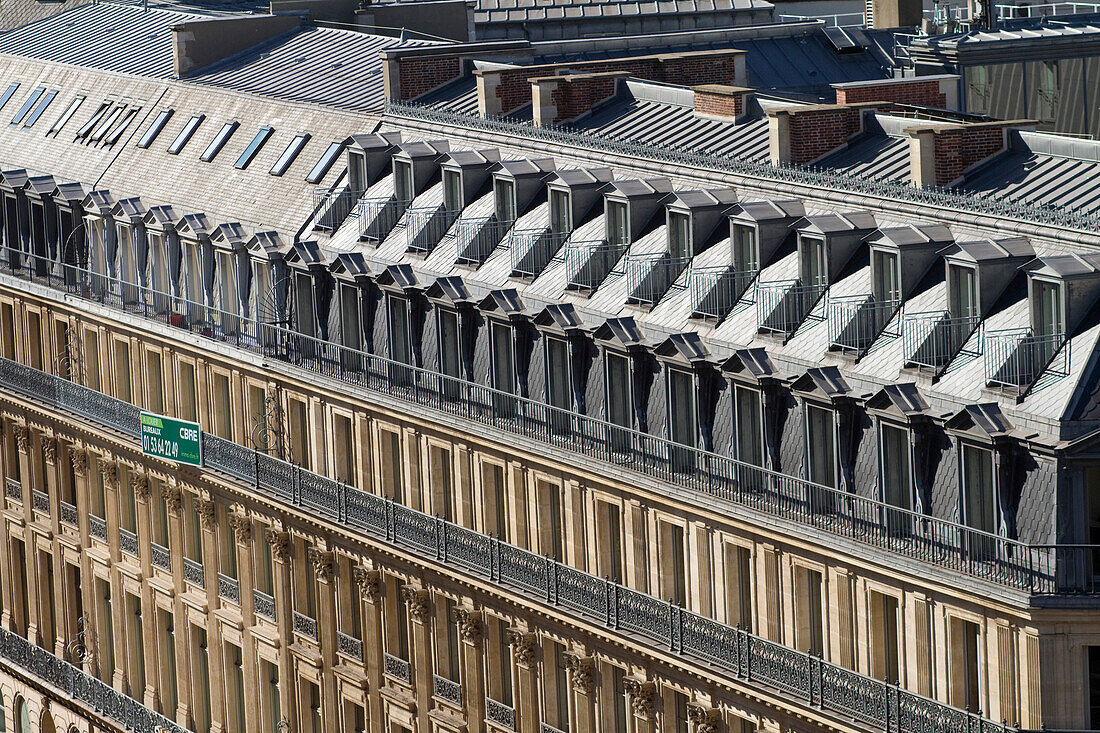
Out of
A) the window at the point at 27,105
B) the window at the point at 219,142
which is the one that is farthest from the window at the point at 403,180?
the window at the point at 27,105

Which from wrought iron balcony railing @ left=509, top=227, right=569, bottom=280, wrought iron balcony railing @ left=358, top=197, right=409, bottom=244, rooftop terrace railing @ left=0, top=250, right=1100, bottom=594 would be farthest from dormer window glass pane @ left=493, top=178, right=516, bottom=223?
wrought iron balcony railing @ left=358, top=197, right=409, bottom=244

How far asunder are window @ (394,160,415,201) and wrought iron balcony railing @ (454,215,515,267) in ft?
12.8

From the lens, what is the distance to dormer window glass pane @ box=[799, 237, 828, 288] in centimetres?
5756

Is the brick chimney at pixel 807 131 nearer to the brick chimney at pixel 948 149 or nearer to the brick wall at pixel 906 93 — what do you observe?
the brick chimney at pixel 948 149

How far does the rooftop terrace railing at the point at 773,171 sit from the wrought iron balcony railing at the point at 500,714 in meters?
14.0

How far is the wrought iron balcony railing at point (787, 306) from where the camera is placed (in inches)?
2276

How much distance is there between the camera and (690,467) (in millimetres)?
60375

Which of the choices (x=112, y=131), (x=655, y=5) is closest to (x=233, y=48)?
(x=112, y=131)

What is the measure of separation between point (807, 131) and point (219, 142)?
25.1 m

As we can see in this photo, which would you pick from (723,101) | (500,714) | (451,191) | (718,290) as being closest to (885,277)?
(718,290)

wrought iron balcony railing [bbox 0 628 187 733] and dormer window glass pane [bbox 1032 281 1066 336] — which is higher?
dormer window glass pane [bbox 1032 281 1066 336]

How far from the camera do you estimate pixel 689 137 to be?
69688 mm

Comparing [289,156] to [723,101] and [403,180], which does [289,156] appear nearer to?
[403,180]

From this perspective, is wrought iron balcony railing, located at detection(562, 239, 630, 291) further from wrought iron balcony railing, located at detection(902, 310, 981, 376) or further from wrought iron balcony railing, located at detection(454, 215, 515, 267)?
wrought iron balcony railing, located at detection(902, 310, 981, 376)
